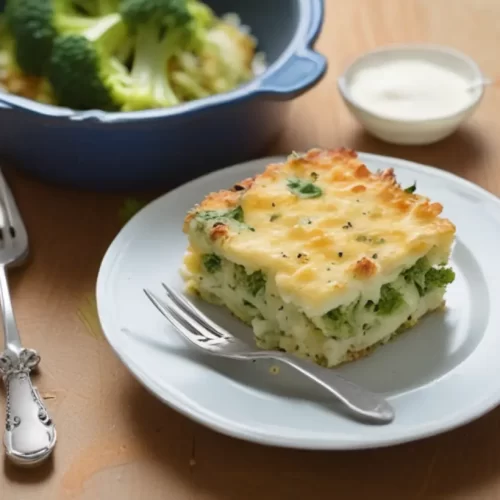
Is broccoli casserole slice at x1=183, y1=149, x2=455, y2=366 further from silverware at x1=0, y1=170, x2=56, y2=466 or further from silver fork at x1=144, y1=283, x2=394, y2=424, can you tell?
silverware at x1=0, y1=170, x2=56, y2=466

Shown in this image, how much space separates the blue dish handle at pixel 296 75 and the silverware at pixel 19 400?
1.59ft

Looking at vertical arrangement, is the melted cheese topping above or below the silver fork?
above

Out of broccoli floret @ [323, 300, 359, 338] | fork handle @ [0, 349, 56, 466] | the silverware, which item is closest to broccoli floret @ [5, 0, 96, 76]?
the silverware

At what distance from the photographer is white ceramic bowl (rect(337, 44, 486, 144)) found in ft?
5.02

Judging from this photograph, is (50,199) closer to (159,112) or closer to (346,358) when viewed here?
(159,112)

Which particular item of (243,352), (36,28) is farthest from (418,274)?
(36,28)

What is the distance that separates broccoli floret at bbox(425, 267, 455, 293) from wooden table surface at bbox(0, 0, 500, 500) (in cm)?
19

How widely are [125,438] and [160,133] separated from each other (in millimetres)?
497

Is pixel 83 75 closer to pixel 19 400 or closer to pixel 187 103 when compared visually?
pixel 187 103

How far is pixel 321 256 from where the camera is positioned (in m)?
1.08

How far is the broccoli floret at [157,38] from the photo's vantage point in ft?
5.00

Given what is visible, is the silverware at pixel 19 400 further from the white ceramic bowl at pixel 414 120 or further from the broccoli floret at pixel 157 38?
the white ceramic bowl at pixel 414 120

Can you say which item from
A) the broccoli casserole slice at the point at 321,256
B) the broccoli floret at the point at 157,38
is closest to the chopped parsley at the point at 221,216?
the broccoli casserole slice at the point at 321,256

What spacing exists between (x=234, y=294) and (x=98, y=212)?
1.30 feet
